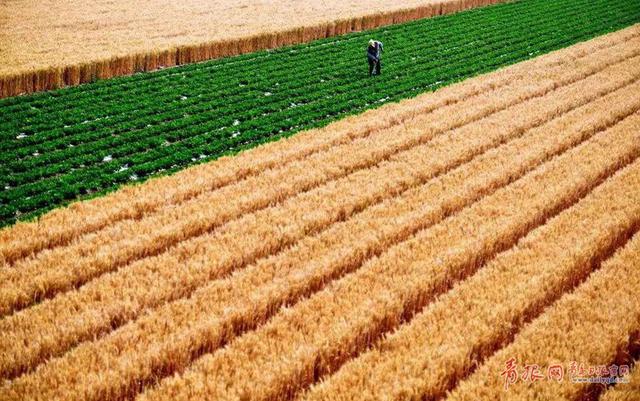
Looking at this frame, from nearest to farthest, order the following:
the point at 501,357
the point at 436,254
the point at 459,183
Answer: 1. the point at 501,357
2. the point at 436,254
3. the point at 459,183

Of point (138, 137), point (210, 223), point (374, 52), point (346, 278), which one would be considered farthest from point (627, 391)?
point (374, 52)

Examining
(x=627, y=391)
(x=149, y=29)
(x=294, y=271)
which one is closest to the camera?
(x=627, y=391)

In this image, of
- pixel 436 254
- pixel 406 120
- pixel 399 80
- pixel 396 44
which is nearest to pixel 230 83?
pixel 399 80

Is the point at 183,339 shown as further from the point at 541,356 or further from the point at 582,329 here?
the point at 582,329

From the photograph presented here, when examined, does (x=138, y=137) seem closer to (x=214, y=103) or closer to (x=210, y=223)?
(x=214, y=103)

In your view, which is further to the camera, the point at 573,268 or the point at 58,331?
the point at 573,268
